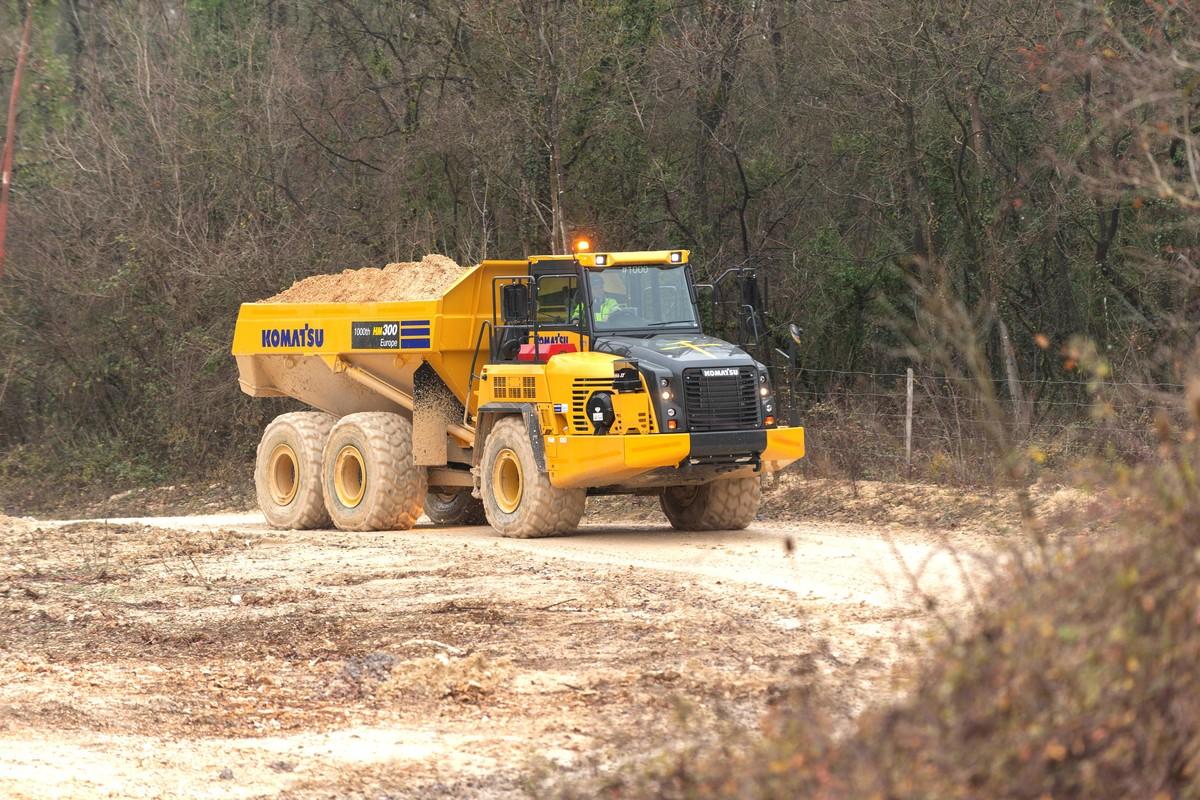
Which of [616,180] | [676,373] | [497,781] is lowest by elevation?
[497,781]

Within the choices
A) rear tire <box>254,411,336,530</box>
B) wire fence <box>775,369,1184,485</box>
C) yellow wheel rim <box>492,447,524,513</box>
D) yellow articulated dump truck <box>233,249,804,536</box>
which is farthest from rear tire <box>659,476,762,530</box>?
rear tire <box>254,411,336,530</box>

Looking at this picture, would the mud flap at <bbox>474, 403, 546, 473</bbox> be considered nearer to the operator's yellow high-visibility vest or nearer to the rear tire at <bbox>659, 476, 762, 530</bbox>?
the operator's yellow high-visibility vest

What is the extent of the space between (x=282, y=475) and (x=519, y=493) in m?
4.14

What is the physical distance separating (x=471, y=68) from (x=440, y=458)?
33.9 feet

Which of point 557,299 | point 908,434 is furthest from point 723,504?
point 908,434

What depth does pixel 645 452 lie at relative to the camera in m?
15.0

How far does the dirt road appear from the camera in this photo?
7.89 meters

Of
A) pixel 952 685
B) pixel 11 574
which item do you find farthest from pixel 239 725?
pixel 11 574

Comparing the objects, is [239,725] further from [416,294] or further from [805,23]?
[805,23]

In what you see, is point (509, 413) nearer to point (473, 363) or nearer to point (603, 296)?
point (473, 363)

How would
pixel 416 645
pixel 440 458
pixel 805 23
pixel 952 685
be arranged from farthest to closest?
pixel 805 23 < pixel 440 458 < pixel 416 645 < pixel 952 685

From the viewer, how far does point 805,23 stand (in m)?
26.3

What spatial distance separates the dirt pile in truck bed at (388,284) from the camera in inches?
Answer: 704

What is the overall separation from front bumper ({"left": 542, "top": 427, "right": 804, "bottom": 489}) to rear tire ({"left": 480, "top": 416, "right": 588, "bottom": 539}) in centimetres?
35
